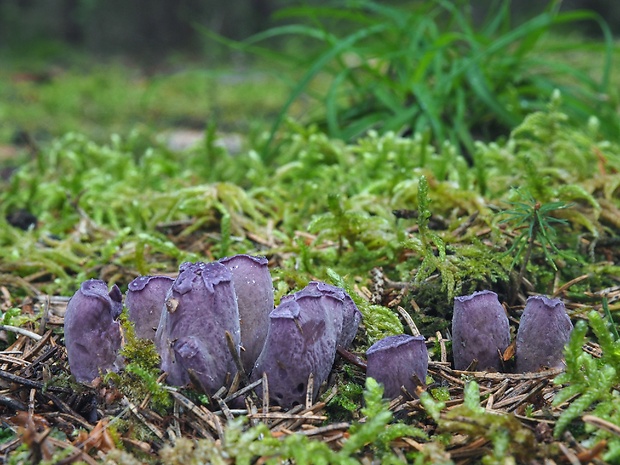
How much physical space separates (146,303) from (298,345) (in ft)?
1.50

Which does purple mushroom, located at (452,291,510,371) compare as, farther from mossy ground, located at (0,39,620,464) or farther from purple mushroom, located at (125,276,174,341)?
purple mushroom, located at (125,276,174,341)

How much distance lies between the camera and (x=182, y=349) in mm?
1487

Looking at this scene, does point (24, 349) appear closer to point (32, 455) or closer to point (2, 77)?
point (32, 455)

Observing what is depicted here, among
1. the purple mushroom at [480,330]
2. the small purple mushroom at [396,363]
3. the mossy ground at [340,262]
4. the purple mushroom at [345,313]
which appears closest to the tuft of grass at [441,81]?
the mossy ground at [340,262]

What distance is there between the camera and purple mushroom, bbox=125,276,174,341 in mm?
1657

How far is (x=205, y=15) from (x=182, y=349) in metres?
10.3

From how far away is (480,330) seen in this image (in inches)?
67.4

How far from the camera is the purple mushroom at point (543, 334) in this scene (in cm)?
167

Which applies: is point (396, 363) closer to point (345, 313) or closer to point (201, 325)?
point (345, 313)

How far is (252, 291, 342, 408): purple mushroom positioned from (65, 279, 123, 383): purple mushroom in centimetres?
39

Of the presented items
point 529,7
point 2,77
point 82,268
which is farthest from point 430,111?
point 529,7

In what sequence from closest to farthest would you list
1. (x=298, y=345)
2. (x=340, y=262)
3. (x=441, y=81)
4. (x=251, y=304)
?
(x=298, y=345) → (x=251, y=304) → (x=340, y=262) → (x=441, y=81)

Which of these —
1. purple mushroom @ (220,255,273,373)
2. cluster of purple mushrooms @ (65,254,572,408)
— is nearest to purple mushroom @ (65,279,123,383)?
cluster of purple mushrooms @ (65,254,572,408)

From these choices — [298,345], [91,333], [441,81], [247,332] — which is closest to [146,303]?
[91,333]
